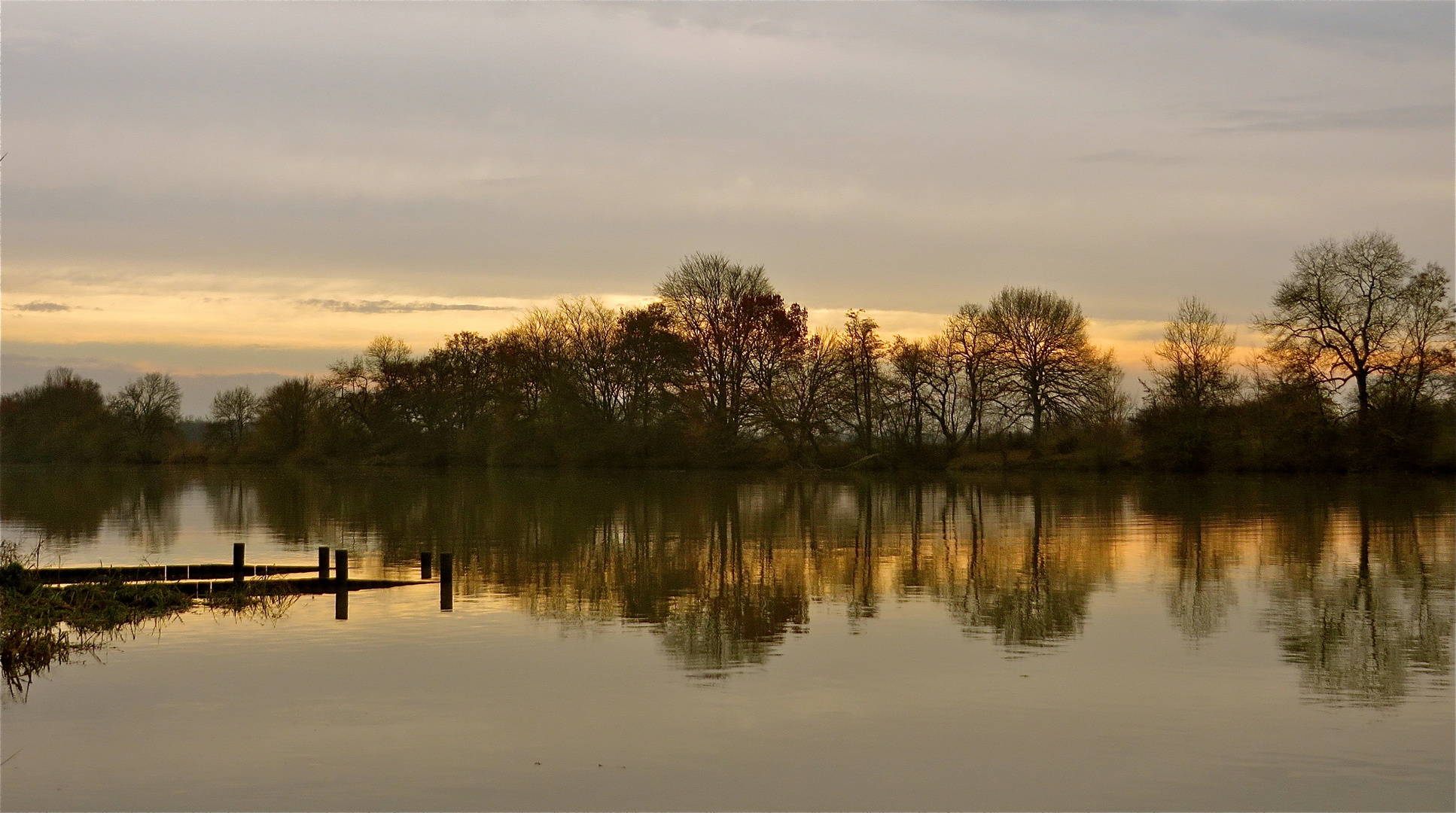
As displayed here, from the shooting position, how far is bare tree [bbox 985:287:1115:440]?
68188 millimetres

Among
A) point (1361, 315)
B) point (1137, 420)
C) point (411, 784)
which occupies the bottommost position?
point (411, 784)

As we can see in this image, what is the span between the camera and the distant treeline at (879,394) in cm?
5466

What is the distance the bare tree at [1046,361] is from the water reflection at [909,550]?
529 inches

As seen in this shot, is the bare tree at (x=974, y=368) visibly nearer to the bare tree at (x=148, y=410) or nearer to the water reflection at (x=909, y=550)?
the water reflection at (x=909, y=550)

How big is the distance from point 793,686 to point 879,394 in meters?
60.2

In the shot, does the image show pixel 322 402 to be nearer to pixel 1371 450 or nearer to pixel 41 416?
pixel 41 416

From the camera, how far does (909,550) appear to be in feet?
90.3

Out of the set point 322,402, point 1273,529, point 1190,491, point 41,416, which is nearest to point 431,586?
point 1273,529

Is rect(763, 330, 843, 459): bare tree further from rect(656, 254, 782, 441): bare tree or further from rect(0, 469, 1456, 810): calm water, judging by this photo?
rect(0, 469, 1456, 810): calm water

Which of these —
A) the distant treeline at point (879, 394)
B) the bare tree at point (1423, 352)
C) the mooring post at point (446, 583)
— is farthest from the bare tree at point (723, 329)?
the mooring post at point (446, 583)

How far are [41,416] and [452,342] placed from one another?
139 ft

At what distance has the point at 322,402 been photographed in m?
93.6

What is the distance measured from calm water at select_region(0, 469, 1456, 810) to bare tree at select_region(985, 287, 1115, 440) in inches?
1565

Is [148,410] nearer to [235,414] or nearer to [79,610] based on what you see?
[235,414]
